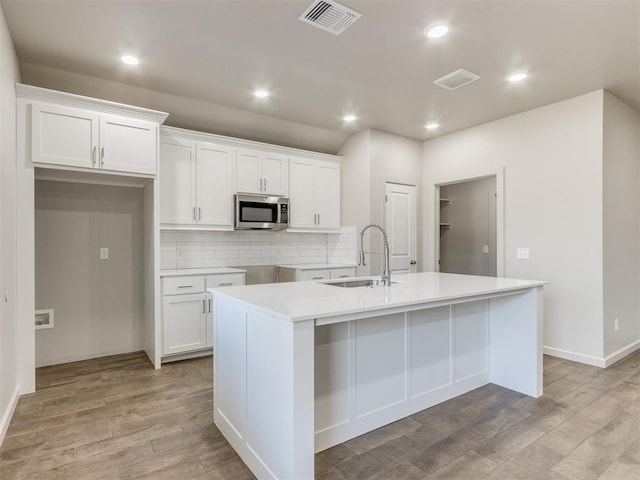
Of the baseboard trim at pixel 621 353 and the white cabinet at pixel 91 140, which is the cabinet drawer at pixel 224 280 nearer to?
the white cabinet at pixel 91 140

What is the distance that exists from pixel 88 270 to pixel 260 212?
1908 millimetres

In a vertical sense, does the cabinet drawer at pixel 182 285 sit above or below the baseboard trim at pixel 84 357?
above

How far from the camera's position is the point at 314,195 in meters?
4.97

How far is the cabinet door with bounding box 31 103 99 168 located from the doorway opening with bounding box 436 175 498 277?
4.91m

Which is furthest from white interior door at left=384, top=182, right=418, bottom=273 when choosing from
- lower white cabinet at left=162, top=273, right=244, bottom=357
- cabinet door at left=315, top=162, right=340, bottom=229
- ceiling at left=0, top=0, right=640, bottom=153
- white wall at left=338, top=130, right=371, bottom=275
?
lower white cabinet at left=162, top=273, right=244, bottom=357

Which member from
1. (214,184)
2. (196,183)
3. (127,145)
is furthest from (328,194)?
(127,145)

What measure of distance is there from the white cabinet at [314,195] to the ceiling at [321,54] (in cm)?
78

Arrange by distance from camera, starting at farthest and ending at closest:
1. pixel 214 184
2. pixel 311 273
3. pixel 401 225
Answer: pixel 401 225, pixel 311 273, pixel 214 184

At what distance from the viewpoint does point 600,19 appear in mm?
2457

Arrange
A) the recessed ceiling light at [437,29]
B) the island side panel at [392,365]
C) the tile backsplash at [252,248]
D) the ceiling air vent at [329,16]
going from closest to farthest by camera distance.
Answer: the island side panel at [392,365] → the ceiling air vent at [329,16] → the recessed ceiling light at [437,29] → the tile backsplash at [252,248]

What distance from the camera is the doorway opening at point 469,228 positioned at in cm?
618

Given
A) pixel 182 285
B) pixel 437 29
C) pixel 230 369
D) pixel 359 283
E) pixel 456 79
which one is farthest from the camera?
pixel 182 285

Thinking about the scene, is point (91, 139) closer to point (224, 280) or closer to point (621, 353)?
point (224, 280)

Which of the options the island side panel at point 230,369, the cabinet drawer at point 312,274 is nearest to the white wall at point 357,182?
the cabinet drawer at point 312,274
